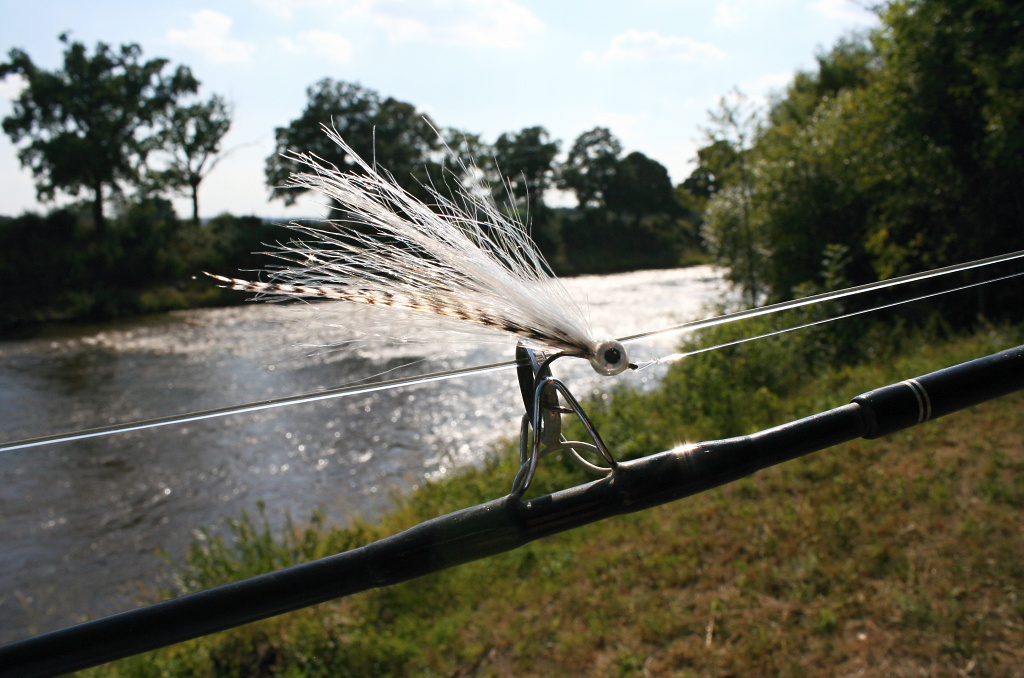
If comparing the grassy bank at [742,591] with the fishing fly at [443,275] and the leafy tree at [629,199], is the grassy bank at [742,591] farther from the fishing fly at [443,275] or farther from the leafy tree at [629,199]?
the leafy tree at [629,199]

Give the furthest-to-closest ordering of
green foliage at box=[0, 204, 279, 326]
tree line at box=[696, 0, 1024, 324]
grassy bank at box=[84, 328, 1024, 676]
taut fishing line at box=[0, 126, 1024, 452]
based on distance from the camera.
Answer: green foliage at box=[0, 204, 279, 326]
tree line at box=[696, 0, 1024, 324]
grassy bank at box=[84, 328, 1024, 676]
taut fishing line at box=[0, 126, 1024, 452]

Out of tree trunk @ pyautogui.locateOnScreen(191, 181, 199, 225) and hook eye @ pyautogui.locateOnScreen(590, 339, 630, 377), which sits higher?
tree trunk @ pyautogui.locateOnScreen(191, 181, 199, 225)

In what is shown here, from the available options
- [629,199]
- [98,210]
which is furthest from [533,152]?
→ [98,210]

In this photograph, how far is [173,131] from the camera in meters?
25.0

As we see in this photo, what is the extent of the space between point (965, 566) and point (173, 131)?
1092 inches

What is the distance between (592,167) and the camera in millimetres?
19578

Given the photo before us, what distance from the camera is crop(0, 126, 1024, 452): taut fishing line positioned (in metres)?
1.06

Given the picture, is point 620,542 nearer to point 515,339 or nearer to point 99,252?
point 515,339

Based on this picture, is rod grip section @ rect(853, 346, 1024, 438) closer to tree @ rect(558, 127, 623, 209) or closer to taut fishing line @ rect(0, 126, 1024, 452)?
taut fishing line @ rect(0, 126, 1024, 452)

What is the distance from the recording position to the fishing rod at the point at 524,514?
27.1 inches

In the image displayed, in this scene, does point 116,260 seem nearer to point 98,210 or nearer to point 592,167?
point 98,210

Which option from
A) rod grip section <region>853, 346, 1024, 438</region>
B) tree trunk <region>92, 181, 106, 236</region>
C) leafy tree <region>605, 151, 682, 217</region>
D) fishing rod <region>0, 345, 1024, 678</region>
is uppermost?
tree trunk <region>92, 181, 106, 236</region>

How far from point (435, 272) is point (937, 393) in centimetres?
79

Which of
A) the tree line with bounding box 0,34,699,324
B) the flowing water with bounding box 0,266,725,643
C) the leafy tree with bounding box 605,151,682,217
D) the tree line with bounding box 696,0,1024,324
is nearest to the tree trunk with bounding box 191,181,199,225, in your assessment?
the tree line with bounding box 0,34,699,324
